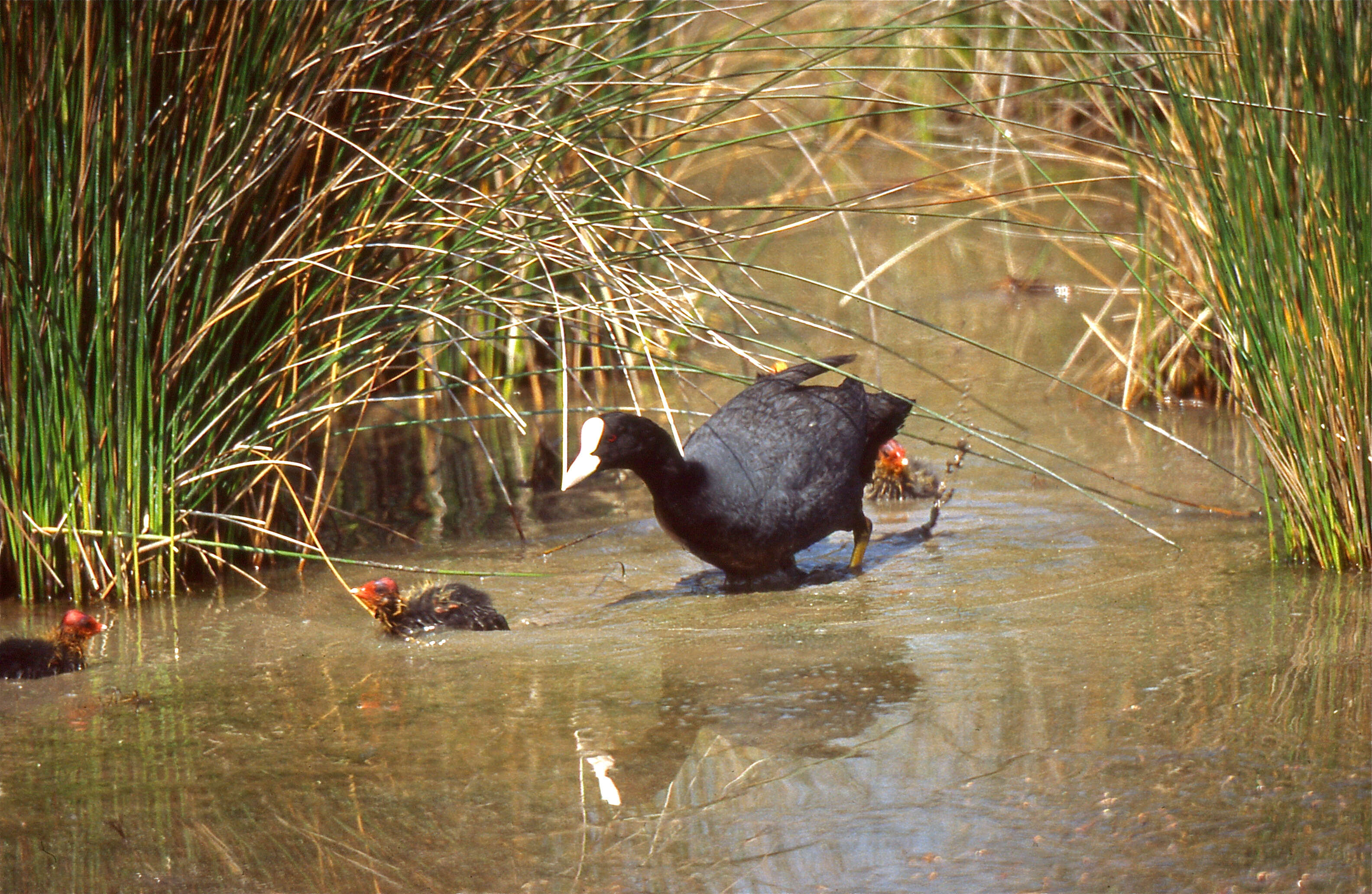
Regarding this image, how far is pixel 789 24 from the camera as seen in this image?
41.1ft

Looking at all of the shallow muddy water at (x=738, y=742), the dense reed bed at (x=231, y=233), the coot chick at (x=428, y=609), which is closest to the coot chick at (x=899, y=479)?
the shallow muddy water at (x=738, y=742)

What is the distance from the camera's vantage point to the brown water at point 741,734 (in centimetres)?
257

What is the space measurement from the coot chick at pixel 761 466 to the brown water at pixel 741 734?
8.3 inches

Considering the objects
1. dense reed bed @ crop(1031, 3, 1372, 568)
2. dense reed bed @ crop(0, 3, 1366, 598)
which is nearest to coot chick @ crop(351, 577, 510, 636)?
dense reed bed @ crop(0, 3, 1366, 598)

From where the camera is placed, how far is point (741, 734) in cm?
316

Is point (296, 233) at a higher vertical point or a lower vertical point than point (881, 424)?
higher

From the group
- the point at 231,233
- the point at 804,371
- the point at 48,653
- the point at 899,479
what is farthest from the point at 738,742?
the point at 899,479

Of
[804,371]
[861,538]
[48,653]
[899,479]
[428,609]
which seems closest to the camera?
[48,653]

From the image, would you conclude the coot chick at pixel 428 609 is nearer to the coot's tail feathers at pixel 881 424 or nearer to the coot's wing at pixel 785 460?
the coot's wing at pixel 785 460

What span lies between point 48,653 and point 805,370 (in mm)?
2807

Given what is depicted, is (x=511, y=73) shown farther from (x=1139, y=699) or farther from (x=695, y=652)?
(x=1139, y=699)

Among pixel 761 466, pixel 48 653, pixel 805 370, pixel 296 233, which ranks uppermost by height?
pixel 296 233

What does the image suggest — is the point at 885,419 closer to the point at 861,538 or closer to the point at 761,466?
the point at 861,538

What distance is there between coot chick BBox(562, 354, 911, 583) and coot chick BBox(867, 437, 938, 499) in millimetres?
754
